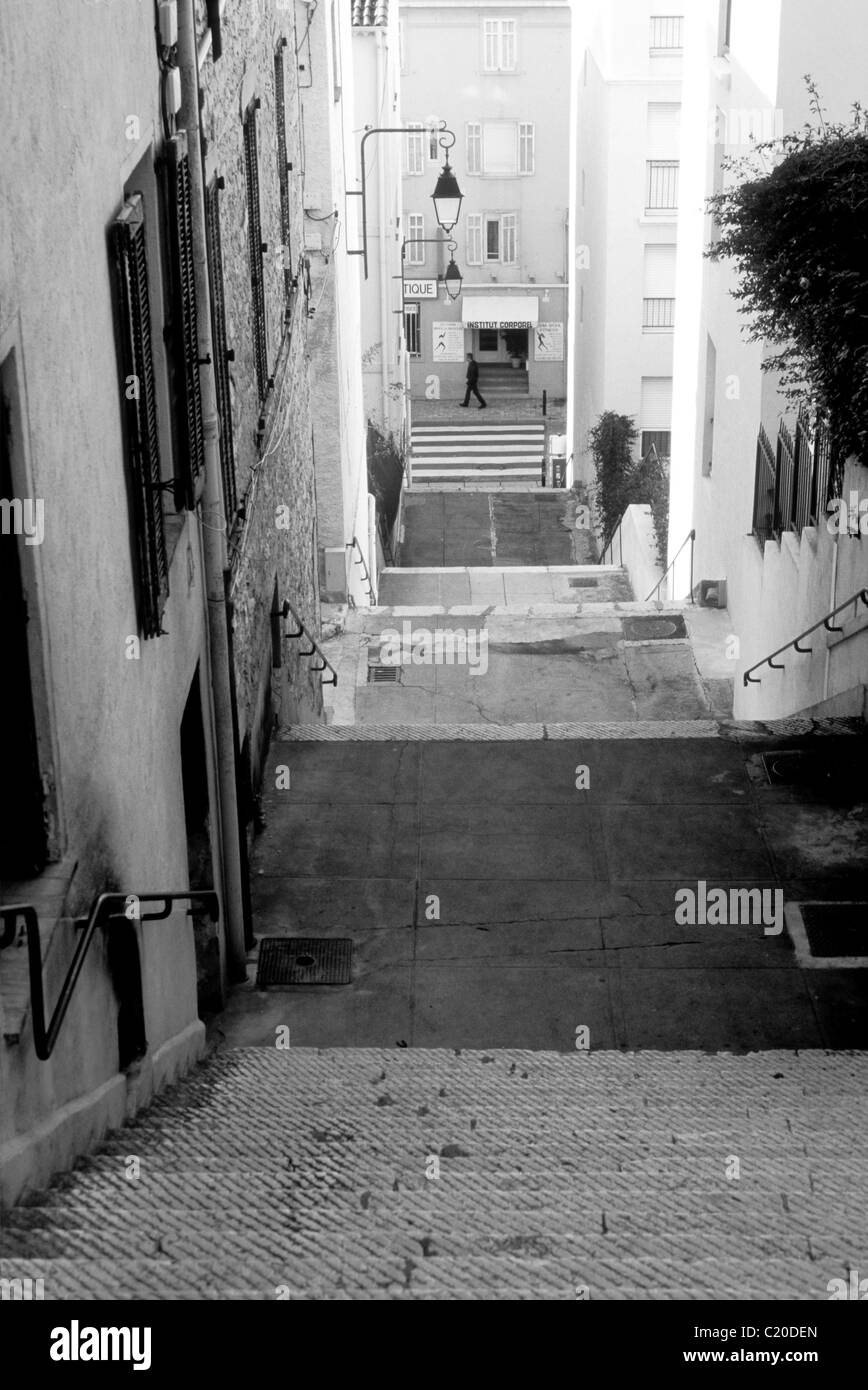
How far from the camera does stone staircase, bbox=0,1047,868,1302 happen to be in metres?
3.73

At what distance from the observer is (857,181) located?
30.2 feet

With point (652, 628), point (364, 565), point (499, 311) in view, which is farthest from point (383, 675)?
point (499, 311)

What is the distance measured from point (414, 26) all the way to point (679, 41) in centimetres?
1640

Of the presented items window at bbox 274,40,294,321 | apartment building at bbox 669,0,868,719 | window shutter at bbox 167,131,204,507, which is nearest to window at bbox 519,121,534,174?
apartment building at bbox 669,0,868,719

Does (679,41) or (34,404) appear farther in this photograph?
(679,41)

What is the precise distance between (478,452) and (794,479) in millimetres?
27475

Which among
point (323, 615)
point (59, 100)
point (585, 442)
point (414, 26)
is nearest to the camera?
point (59, 100)

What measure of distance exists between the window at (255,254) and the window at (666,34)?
68.1ft

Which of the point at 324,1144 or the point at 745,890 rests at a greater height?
the point at 324,1144

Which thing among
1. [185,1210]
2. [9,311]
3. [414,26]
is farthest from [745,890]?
[414,26]

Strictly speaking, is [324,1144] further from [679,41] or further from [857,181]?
[679,41]

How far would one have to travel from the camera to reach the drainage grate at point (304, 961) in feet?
28.0

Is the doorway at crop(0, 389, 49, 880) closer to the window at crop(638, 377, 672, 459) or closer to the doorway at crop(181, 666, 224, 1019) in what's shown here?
the doorway at crop(181, 666, 224, 1019)

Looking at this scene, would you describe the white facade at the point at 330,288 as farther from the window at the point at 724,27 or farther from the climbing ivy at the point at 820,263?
the climbing ivy at the point at 820,263
